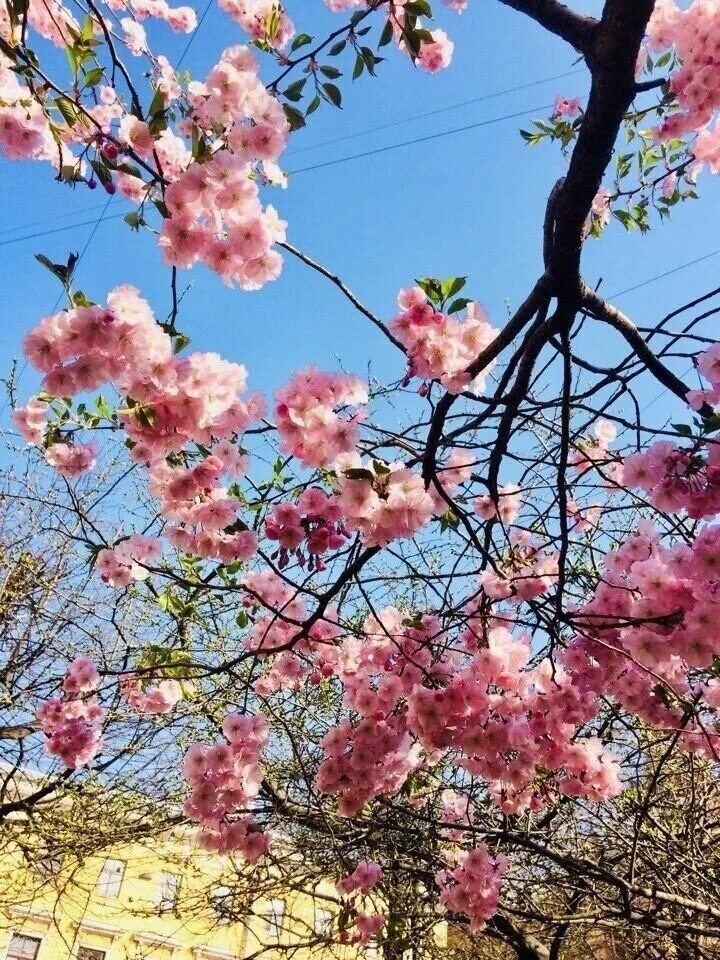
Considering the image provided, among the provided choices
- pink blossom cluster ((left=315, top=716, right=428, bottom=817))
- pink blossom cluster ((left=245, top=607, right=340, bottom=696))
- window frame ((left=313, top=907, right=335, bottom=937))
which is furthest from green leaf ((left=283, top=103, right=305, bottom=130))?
window frame ((left=313, top=907, right=335, bottom=937))

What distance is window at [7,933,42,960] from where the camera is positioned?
1490cm

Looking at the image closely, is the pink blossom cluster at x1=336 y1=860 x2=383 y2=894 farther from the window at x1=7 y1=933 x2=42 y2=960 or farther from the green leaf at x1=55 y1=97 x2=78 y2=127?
the window at x1=7 y1=933 x2=42 y2=960

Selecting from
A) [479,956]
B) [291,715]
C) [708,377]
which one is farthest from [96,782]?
[708,377]

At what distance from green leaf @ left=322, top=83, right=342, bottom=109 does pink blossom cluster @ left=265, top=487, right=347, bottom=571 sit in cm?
129

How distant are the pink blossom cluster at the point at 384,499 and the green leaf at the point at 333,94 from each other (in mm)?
1235

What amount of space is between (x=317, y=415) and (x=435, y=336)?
0.42 metres

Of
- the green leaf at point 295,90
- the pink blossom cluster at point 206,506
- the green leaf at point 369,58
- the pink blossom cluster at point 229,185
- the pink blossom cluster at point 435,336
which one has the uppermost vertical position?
the green leaf at point 369,58

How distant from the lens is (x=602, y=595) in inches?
98.6

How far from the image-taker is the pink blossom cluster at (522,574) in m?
2.45

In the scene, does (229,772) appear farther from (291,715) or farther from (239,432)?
(291,715)

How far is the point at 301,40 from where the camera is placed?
6.96ft

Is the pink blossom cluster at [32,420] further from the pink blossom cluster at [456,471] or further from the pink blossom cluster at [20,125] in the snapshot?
the pink blossom cluster at [456,471]

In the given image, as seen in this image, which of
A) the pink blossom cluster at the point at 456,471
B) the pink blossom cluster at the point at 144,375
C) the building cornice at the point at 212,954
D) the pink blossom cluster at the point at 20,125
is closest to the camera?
the pink blossom cluster at the point at 144,375

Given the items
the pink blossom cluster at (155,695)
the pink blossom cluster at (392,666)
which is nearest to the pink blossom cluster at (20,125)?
the pink blossom cluster at (392,666)
